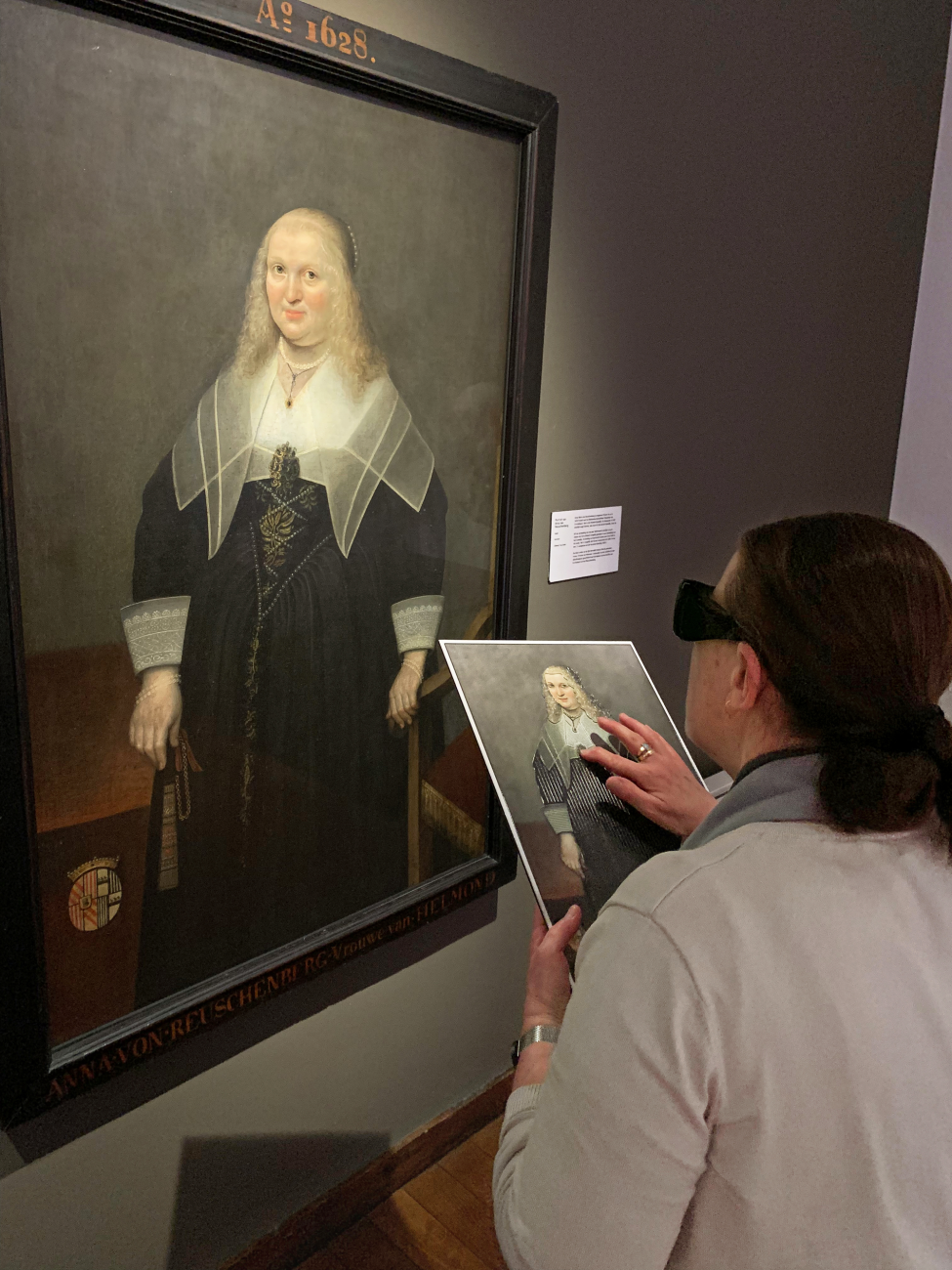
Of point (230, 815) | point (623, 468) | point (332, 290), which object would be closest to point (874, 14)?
point (623, 468)

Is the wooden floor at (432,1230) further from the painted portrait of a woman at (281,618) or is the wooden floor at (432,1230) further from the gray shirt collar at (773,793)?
the gray shirt collar at (773,793)

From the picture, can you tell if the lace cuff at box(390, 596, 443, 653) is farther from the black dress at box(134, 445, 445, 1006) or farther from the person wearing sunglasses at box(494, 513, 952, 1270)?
the person wearing sunglasses at box(494, 513, 952, 1270)

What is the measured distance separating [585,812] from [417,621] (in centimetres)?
59

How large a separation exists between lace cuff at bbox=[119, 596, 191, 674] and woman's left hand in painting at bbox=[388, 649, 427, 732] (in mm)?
472

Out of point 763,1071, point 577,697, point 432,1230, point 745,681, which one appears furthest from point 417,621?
point 432,1230

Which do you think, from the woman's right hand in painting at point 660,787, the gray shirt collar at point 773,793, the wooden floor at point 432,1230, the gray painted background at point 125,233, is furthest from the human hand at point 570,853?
the wooden floor at point 432,1230

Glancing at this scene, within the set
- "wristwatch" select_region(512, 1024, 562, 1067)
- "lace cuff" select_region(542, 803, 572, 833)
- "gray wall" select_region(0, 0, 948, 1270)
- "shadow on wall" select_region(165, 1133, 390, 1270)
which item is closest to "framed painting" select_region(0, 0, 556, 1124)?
"gray wall" select_region(0, 0, 948, 1270)

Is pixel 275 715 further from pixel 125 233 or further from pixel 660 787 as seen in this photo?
pixel 125 233

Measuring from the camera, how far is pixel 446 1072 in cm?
218

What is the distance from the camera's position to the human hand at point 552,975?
1.18 meters

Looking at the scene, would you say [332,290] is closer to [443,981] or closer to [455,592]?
[455,592]

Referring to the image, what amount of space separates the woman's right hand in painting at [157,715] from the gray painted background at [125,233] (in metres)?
0.10

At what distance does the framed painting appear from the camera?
1197 mm

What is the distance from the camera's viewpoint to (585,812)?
4.31 feet
